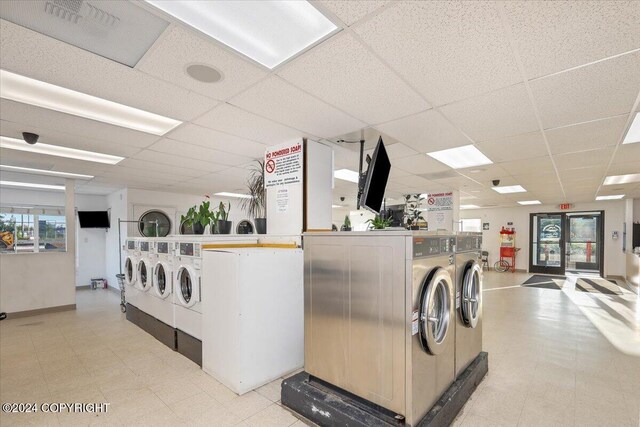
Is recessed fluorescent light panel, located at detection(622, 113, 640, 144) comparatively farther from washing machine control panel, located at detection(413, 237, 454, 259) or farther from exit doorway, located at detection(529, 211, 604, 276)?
exit doorway, located at detection(529, 211, 604, 276)

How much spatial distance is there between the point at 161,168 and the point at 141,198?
298 cm

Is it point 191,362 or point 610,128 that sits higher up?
point 610,128

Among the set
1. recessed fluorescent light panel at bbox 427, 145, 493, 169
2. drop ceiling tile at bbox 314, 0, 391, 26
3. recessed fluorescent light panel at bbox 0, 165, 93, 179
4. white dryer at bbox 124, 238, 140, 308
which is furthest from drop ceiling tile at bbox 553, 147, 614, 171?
recessed fluorescent light panel at bbox 0, 165, 93, 179

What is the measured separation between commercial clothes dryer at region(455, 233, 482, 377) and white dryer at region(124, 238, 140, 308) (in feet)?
15.2

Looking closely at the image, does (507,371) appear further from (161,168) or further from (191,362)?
(161,168)

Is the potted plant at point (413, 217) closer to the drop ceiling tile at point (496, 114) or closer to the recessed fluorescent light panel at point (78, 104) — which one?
the drop ceiling tile at point (496, 114)

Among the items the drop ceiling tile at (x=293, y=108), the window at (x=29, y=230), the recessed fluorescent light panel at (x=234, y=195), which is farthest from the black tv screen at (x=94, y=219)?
the drop ceiling tile at (x=293, y=108)

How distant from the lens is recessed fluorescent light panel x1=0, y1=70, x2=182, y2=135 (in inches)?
94.7

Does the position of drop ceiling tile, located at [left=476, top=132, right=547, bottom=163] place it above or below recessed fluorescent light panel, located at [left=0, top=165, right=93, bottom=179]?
above

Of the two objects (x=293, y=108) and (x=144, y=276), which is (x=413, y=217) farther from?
(x=144, y=276)

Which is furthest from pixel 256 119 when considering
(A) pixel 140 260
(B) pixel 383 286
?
(A) pixel 140 260

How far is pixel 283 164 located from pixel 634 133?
4.15 meters

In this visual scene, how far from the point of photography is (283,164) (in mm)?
3863

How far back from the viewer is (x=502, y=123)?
311cm
